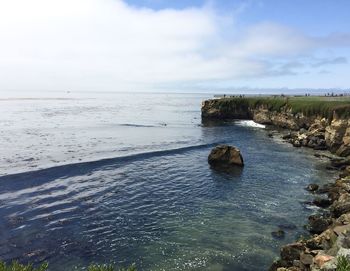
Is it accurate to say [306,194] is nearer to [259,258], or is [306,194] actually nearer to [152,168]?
[259,258]

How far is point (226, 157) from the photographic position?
187 feet

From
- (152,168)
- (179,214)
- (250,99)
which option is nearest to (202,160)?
(152,168)

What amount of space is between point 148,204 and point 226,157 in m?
21.8

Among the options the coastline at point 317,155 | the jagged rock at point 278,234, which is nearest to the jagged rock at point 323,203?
the coastline at point 317,155

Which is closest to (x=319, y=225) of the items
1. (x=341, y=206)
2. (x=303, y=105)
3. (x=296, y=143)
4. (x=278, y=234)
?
(x=278, y=234)

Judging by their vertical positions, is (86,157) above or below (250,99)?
below

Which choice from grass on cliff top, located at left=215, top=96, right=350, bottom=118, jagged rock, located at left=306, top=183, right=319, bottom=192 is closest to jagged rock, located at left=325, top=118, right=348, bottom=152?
grass on cliff top, located at left=215, top=96, right=350, bottom=118

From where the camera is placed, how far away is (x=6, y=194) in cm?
4122

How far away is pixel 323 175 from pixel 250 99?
74.3m

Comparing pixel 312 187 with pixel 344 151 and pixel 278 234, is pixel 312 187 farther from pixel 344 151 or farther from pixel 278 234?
pixel 344 151

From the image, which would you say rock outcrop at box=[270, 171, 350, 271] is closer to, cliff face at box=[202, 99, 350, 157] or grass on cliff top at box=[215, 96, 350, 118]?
cliff face at box=[202, 99, 350, 157]

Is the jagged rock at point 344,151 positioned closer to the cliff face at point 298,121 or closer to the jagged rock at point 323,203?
the cliff face at point 298,121

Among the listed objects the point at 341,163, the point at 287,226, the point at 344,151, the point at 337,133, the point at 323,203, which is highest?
the point at 337,133

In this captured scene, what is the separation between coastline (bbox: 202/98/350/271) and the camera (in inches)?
893
